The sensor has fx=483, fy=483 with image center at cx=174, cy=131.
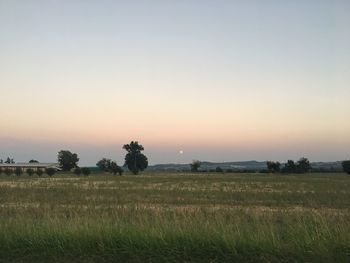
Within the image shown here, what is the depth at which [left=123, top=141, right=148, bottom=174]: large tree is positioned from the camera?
169m

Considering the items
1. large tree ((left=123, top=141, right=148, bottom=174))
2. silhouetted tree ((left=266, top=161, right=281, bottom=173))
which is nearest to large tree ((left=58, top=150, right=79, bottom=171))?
large tree ((left=123, top=141, right=148, bottom=174))

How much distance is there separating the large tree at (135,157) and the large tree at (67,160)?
87.8 ft

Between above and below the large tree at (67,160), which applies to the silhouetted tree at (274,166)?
below

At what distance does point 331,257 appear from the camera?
8164 millimetres

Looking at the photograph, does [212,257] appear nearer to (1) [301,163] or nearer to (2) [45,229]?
(2) [45,229]

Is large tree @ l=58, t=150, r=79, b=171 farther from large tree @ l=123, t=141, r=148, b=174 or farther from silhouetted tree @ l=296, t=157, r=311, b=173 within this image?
silhouetted tree @ l=296, t=157, r=311, b=173

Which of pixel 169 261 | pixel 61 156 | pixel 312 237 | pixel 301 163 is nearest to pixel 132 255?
pixel 169 261

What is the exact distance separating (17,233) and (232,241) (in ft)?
14.9

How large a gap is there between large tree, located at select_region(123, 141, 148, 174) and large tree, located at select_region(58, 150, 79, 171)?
87.8 feet

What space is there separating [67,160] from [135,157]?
32.2 metres

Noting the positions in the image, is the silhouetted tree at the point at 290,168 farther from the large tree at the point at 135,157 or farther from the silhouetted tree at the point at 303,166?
the large tree at the point at 135,157

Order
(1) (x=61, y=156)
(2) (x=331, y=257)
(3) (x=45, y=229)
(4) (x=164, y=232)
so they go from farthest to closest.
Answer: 1. (1) (x=61, y=156)
2. (3) (x=45, y=229)
3. (4) (x=164, y=232)
4. (2) (x=331, y=257)

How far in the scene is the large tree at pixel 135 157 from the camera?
555 feet

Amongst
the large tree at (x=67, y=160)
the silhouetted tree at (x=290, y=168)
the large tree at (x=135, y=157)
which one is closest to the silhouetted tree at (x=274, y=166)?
the silhouetted tree at (x=290, y=168)
